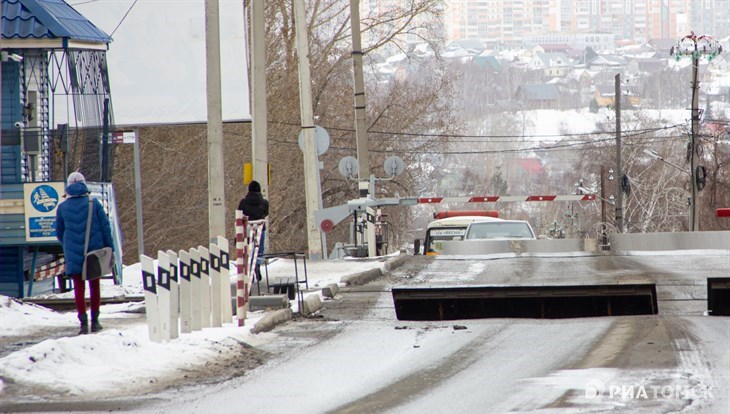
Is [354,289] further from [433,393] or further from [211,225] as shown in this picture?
[433,393]

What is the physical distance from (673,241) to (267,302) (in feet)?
62.7

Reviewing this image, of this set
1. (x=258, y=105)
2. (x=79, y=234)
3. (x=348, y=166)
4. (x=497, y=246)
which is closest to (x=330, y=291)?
(x=79, y=234)

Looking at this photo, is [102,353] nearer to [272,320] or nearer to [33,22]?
[272,320]

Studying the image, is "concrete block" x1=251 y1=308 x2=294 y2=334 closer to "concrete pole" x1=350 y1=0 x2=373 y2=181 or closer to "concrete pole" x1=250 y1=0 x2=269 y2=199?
"concrete pole" x1=250 y1=0 x2=269 y2=199

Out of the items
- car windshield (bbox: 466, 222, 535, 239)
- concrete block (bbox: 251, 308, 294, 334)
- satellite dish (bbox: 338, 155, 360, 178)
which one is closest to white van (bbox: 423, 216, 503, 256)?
satellite dish (bbox: 338, 155, 360, 178)

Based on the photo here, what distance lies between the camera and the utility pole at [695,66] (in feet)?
173

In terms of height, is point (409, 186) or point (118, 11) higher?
point (118, 11)

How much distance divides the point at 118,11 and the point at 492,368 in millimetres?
22556

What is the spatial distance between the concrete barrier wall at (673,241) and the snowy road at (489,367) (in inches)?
598

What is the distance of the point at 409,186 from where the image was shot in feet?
191

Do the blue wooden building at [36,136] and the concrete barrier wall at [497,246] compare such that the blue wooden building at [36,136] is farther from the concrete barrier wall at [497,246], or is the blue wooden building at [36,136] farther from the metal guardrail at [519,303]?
the concrete barrier wall at [497,246]

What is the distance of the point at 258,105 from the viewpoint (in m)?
25.5

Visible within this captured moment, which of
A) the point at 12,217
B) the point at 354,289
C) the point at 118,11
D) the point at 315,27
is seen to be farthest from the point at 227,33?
the point at 315,27

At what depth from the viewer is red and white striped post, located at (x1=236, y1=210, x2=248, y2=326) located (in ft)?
44.2
